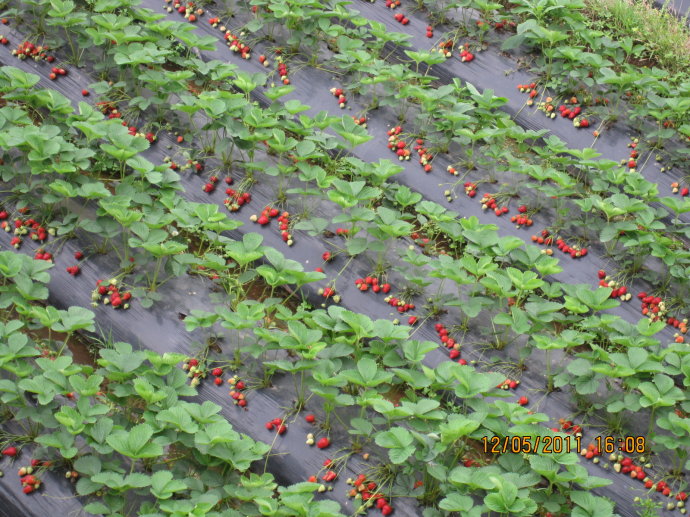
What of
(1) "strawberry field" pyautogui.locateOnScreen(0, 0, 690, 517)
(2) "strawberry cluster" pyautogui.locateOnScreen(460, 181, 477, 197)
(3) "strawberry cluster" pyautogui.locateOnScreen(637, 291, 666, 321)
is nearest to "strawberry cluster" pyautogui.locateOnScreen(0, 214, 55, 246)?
(1) "strawberry field" pyautogui.locateOnScreen(0, 0, 690, 517)

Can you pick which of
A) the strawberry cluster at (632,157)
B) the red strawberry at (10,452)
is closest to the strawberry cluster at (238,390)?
the red strawberry at (10,452)

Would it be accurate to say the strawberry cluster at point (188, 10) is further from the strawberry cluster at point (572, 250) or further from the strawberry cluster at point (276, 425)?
the strawberry cluster at point (276, 425)

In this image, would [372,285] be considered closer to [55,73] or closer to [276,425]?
[276,425]

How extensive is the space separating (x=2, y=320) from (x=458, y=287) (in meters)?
2.27

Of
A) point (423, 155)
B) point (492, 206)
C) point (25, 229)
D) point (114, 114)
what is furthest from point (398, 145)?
point (25, 229)

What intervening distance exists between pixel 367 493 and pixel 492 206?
203 centimetres

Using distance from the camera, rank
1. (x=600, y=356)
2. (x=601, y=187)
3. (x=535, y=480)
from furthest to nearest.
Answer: (x=601, y=187), (x=600, y=356), (x=535, y=480)

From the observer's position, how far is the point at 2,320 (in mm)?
4695

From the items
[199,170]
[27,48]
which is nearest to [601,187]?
[199,170]

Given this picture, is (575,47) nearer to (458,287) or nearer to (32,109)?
(458,287)

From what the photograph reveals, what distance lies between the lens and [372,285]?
16.2 feet

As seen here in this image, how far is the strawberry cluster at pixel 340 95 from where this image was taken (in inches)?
233

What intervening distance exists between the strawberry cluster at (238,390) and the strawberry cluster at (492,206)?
1.82m
